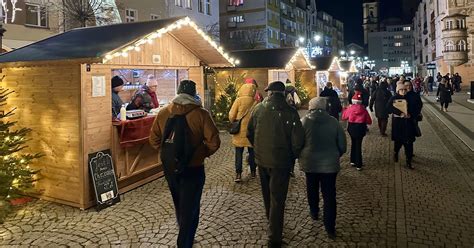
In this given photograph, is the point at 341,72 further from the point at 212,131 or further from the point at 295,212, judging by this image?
the point at 212,131

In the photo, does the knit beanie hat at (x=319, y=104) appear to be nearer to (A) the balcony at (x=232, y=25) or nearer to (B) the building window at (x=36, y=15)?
(B) the building window at (x=36, y=15)

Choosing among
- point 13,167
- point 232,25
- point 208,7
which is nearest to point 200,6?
point 208,7

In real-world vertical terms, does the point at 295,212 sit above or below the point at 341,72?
below

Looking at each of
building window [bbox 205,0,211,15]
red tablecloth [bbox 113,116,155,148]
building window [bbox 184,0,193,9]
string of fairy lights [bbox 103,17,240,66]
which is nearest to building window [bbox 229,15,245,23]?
building window [bbox 205,0,211,15]

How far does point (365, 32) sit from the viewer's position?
150 metres

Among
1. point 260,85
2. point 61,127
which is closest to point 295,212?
point 61,127

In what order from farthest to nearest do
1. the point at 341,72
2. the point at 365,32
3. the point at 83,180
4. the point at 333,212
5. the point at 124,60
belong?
1. the point at 365,32
2. the point at 341,72
3. the point at 124,60
4. the point at 83,180
5. the point at 333,212

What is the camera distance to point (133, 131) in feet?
25.8

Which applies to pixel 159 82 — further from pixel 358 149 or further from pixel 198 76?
pixel 358 149

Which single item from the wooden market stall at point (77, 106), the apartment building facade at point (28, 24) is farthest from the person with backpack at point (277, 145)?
the apartment building facade at point (28, 24)

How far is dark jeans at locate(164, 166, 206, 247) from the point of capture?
4426 millimetres

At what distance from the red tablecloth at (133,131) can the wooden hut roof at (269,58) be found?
37.7ft

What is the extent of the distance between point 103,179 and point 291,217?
11.2ft

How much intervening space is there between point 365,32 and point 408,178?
153 m
